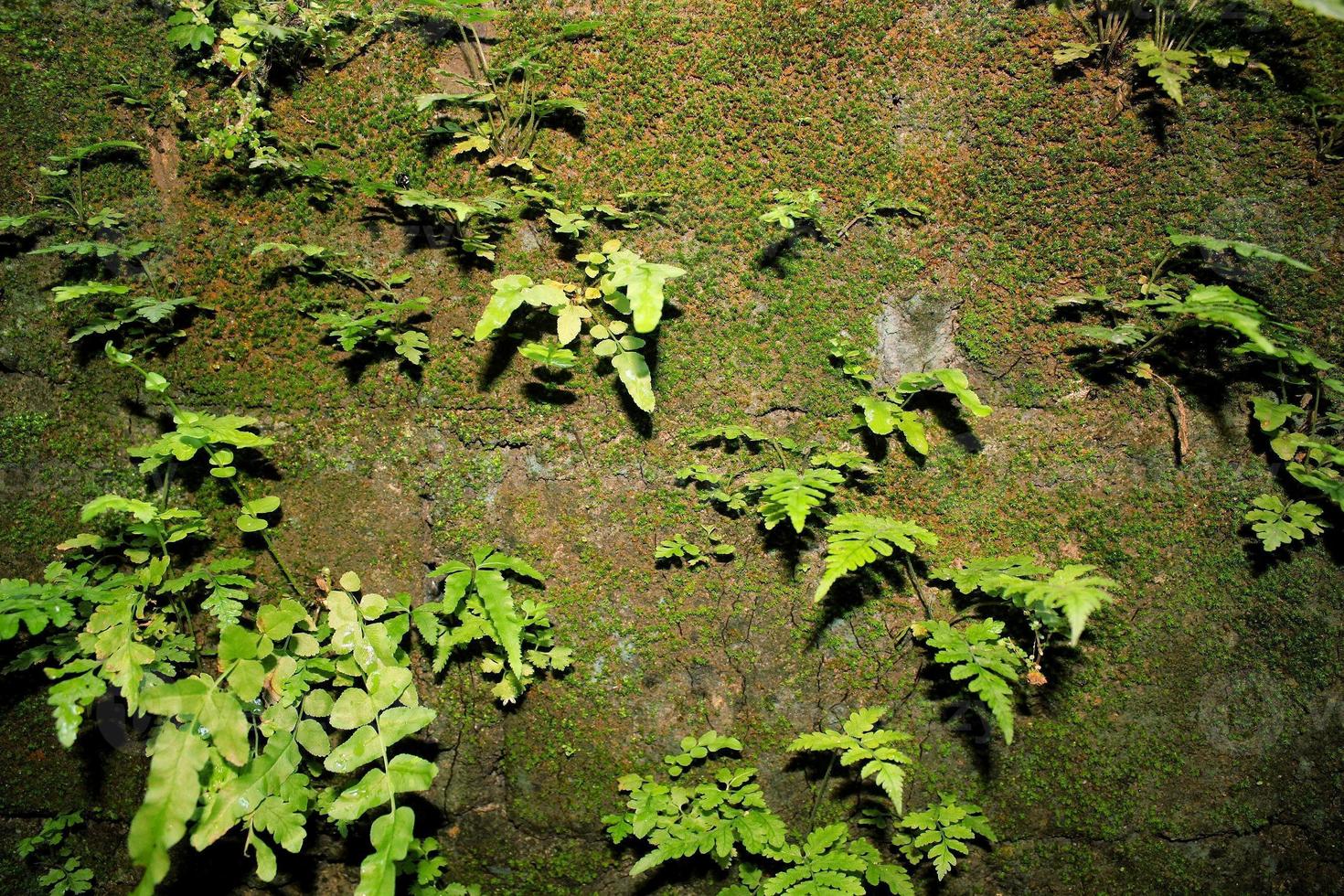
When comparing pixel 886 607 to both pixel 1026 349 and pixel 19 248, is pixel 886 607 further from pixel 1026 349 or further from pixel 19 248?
pixel 19 248

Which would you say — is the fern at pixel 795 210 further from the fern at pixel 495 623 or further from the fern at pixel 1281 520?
the fern at pixel 1281 520

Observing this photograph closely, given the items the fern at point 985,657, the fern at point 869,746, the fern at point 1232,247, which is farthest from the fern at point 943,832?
the fern at point 1232,247

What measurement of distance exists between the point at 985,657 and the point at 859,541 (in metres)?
0.66

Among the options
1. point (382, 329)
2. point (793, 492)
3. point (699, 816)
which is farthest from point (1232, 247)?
point (382, 329)

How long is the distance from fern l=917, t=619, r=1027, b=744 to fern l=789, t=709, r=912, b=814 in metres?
0.35

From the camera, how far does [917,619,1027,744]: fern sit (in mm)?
2416

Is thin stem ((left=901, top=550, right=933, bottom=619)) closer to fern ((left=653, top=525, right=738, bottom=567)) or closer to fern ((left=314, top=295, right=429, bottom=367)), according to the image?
fern ((left=653, top=525, right=738, bottom=567))

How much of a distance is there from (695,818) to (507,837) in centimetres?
87

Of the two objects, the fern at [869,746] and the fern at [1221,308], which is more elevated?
the fern at [1221,308]

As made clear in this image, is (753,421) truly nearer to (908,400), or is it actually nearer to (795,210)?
(908,400)

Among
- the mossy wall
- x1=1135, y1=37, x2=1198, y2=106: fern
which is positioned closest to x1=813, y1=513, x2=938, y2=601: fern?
the mossy wall

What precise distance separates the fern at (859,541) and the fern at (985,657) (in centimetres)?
40

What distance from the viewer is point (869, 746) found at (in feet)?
8.77

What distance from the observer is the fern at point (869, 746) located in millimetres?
2525
